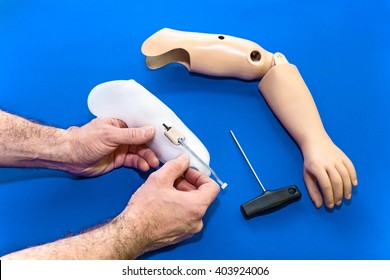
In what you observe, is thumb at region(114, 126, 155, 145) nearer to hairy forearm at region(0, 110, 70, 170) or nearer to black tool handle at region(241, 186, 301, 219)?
hairy forearm at region(0, 110, 70, 170)

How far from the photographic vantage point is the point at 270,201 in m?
1.06

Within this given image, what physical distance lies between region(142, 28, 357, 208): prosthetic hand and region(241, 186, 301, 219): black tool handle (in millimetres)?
59

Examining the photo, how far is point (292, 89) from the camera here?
1.17 m

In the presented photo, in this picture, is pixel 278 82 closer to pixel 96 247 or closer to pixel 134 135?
pixel 134 135

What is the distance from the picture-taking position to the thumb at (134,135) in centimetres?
102

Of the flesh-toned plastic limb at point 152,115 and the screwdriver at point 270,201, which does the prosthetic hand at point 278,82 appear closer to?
the screwdriver at point 270,201

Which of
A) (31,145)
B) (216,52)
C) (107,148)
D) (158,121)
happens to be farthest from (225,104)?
(31,145)

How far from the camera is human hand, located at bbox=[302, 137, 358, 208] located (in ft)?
3.45

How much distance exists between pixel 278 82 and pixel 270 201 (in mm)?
345

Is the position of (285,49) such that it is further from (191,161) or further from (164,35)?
(191,161)

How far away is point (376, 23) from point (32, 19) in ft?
3.77

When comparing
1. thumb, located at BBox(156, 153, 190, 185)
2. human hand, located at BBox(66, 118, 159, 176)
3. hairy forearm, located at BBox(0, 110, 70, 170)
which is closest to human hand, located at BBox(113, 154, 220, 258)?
thumb, located at BBox(156, 153, 190, 185)

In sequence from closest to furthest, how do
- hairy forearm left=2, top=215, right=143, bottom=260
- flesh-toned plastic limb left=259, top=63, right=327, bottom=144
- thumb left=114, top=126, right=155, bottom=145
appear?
hairy forearm left=2, top=215, right=143, bottom=260 < thumb left=114, top=126, right=155, bottom=145 < flesh-toned plastic limb left=259, top=63, right=327, bottom=144

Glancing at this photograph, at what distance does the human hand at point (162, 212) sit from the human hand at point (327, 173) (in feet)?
0.91
